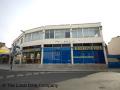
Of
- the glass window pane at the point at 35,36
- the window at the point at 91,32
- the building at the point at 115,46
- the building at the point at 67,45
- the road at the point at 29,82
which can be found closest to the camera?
the road at the point at 29,82

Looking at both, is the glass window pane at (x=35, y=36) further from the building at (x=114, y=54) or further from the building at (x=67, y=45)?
the building at (x=114, y=54)

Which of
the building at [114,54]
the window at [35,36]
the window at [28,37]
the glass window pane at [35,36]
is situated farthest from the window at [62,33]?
the building at [114,54]

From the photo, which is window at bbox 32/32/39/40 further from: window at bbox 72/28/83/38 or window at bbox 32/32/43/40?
window at bbox 72/28/83/38

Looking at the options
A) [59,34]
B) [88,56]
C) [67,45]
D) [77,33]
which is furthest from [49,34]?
[88,56]

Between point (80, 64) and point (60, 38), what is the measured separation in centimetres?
750

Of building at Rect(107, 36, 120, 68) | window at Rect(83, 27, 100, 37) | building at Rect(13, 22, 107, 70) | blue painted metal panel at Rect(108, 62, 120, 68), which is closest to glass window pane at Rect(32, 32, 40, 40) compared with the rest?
building at Rect(13, 22, 107, 70)

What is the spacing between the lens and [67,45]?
28391 millimetres

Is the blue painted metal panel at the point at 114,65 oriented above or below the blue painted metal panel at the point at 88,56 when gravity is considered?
below

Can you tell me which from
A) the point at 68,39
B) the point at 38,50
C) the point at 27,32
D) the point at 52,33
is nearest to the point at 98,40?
the point at 68,39

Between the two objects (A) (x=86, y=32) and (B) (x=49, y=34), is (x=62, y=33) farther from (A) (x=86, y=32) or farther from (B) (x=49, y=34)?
(A) (x=86, y=32)

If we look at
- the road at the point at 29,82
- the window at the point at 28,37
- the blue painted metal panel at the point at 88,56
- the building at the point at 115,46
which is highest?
the window at the point at 28,37

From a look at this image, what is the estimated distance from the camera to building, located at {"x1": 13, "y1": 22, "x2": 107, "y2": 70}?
2736cm

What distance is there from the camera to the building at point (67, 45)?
89.8 feet

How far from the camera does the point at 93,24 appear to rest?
2942 cm
